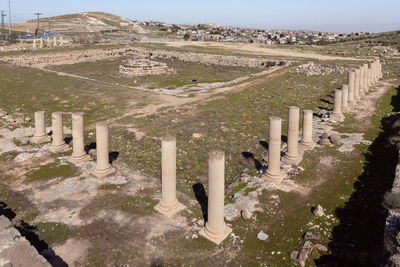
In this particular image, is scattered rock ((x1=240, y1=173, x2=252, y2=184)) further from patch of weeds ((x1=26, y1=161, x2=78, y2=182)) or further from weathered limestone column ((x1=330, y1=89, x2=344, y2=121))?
weathered limestone column ((x1=330, y1=89, x2=344, y2=121))

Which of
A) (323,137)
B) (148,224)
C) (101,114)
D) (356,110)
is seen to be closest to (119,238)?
(148,224)

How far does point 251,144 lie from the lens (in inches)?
633

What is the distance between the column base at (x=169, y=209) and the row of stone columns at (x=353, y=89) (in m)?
13.4

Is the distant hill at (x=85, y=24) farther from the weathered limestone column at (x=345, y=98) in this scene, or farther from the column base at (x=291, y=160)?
the column base at (x=291, y=160)

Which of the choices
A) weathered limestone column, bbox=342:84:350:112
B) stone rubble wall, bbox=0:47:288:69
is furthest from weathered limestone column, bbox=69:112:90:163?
stone rubble wall, bbox=0:47:288:69

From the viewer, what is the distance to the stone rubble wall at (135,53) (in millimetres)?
44750

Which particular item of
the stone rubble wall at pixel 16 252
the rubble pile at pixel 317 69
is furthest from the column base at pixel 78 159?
the rubble pile at pixel 317 69

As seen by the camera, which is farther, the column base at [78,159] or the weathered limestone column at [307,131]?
the weathered limestone column at [307,131]

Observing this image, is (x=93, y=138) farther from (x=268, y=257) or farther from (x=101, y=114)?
(x=268, y=257)

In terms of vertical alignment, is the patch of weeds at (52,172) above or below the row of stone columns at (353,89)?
below

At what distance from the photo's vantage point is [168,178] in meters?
9.94

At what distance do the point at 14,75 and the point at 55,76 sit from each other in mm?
4365

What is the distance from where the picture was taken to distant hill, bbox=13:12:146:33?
123938 millimetres

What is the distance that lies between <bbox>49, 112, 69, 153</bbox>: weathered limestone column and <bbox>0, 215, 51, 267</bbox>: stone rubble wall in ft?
23.8
